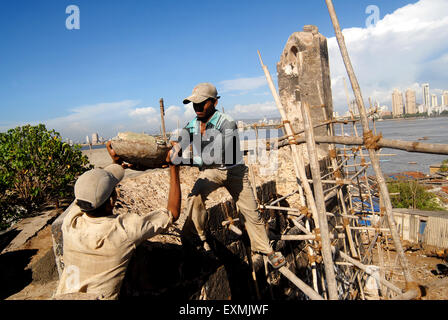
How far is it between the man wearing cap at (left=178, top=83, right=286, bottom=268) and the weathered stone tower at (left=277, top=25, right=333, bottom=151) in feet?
Result: 24.4

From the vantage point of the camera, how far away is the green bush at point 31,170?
24.3 ft

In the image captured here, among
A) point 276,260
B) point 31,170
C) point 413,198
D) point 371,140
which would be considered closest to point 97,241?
point 276,260

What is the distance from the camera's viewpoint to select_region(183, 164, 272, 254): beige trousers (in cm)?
318

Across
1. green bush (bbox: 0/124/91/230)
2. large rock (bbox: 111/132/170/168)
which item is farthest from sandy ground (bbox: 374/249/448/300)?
green bush (bbox: 0/124/91/230)

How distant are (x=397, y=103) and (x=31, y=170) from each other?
10128cm

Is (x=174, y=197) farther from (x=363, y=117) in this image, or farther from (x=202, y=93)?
(x=363, y=117)

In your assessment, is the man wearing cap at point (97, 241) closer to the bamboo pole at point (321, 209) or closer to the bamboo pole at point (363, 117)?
the bamboo pole at point (321, 209)

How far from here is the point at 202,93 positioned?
9.59ft

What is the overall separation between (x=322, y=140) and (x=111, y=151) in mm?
2167

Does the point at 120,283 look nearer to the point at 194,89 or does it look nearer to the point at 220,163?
the point at 220,163

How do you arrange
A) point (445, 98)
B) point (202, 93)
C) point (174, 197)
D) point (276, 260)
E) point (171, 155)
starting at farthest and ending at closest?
point (445, 98) → point (276, 260) → point (202, 93) → point (171, 155) → point (174, 197)

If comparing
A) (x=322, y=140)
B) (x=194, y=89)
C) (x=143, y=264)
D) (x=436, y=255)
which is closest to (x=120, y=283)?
(x=143, y=264)

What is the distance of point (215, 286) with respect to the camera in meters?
3.15

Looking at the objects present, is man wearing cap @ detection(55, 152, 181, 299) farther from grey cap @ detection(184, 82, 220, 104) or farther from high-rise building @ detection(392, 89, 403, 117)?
high-rise building @ detection(392, 89, 403, 117)
